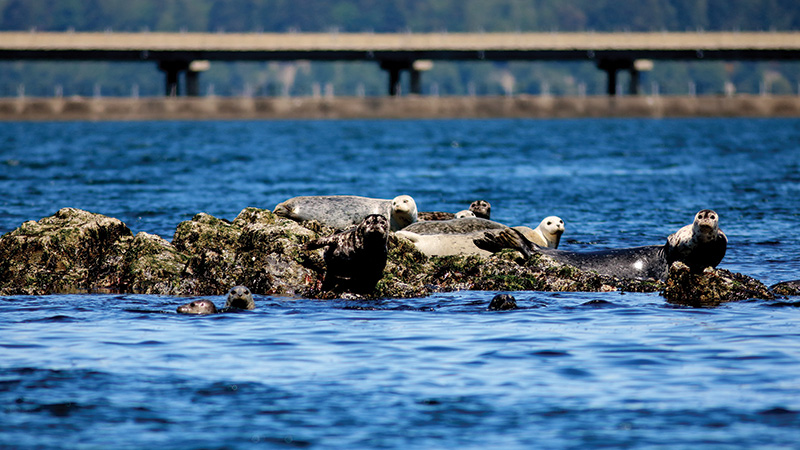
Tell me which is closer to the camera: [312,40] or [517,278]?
[517,278]

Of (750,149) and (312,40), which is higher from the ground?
(312,40)

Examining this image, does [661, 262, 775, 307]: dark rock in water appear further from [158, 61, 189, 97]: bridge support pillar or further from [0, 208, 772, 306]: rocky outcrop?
[158, 61, 189, 97]: bridge support pillar

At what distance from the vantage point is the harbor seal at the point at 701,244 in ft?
48.9

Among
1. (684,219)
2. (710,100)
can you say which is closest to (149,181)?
(684,219)

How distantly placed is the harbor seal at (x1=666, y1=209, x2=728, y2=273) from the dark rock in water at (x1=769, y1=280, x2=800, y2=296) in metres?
0.82

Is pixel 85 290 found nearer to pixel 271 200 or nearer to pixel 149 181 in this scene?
pixel 271 200

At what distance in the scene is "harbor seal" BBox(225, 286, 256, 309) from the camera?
1327cm

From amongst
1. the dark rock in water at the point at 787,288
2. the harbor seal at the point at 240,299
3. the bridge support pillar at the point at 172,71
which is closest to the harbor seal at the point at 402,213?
the harbor seal at the point at 240,299

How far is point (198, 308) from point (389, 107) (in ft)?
295

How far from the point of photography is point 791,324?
40.3ft

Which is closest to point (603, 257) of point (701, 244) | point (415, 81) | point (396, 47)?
point (701, 244)

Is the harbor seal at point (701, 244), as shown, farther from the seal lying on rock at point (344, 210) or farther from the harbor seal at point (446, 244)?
the seal lying on rock at point (344, 210)

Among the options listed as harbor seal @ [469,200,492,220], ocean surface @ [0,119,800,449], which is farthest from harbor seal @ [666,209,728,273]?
harbor seal @ [469,200,492,220]

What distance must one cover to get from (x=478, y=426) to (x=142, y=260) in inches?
314
